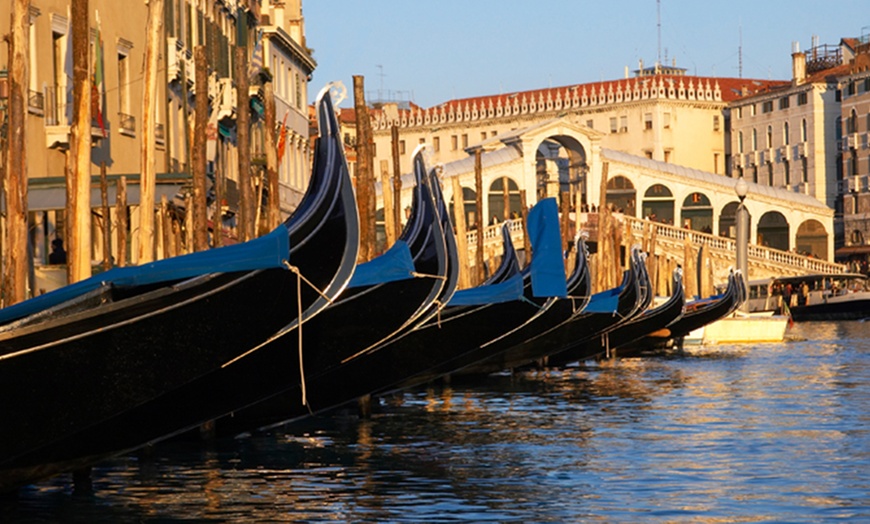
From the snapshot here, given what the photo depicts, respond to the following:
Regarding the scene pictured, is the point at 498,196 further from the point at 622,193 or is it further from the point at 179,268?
the point at 179,268

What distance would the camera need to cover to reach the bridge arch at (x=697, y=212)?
2606 inches

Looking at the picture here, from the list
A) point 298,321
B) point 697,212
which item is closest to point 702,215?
point 697,212

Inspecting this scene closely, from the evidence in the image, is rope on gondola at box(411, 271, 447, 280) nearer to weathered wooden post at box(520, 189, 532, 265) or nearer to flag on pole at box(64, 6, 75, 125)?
flag on pole at box(64, 6, 75, 125)

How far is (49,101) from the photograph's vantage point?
18547 millimetres

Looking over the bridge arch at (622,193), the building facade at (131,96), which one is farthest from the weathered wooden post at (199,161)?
the bridge arch at (622,193)

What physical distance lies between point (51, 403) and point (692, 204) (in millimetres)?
57652

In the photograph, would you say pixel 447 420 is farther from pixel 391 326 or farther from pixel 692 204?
pixel 692 204

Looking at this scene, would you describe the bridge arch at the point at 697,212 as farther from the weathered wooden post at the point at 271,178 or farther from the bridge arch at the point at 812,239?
the weathered wooden post at the point at 271,178

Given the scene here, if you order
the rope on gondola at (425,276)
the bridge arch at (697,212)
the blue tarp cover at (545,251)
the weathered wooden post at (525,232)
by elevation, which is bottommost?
the rope on gondola at (425,276)

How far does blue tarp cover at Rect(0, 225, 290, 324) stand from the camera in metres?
9.84

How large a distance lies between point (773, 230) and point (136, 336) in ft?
191

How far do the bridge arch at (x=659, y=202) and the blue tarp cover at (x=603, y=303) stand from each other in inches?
1592

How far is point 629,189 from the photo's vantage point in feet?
217

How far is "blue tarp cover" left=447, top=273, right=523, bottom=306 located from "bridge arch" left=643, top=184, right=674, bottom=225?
4679cm
